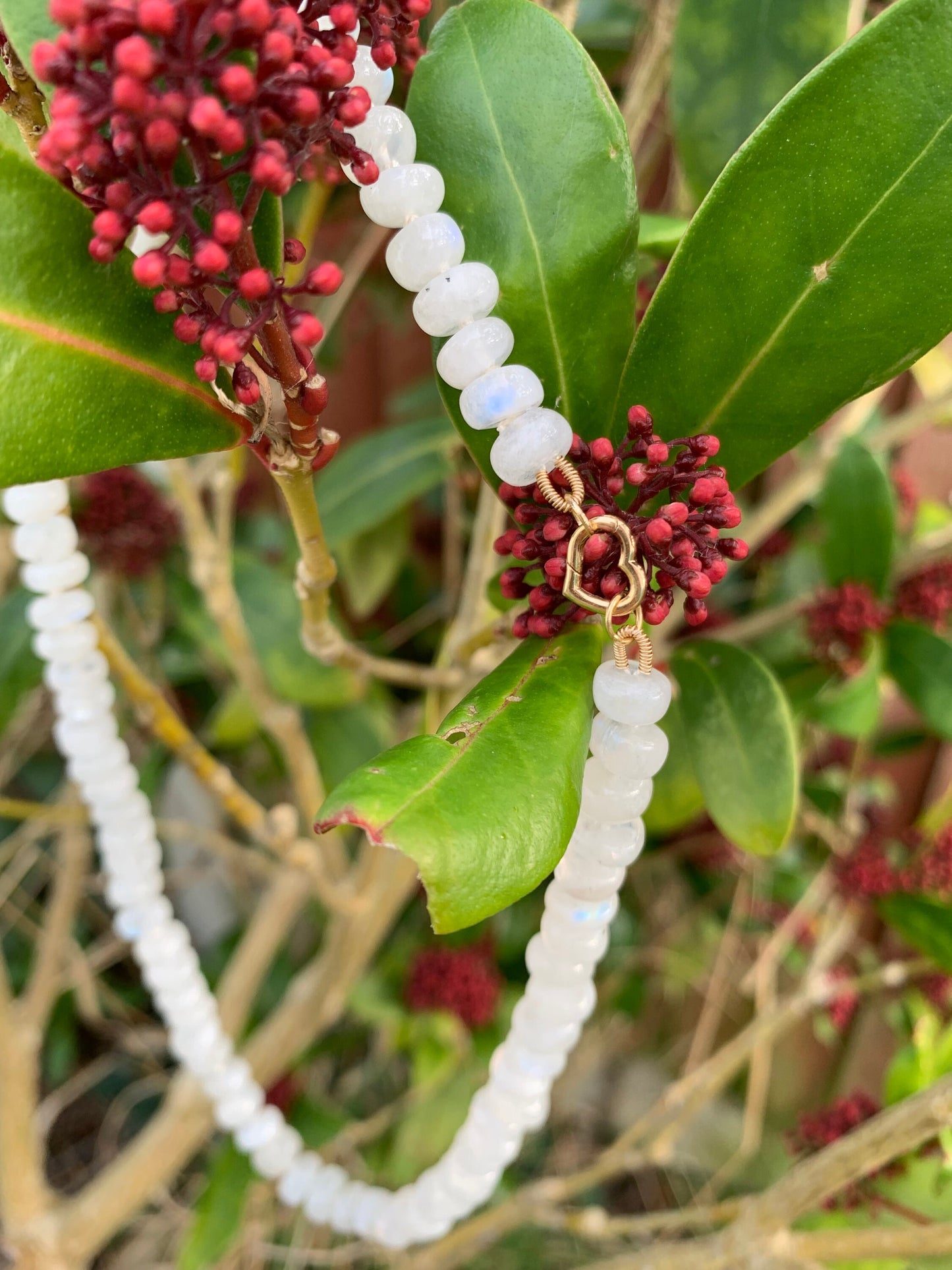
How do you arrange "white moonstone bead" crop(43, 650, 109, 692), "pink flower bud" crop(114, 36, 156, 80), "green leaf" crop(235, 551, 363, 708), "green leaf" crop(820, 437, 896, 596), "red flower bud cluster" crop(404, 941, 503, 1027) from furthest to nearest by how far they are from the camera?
1. "red flower bud cluster" crop(404, 941, 503, 1027)
2. "green leaf" crop(235, 551, 363, 708)
3. "green leaf" crop(820, 437, 896, 596)
4. "white moonstone bead" crop(43, 650, 109, 692)
5. "pink flower bud" crop(114, 36, 156, 80)

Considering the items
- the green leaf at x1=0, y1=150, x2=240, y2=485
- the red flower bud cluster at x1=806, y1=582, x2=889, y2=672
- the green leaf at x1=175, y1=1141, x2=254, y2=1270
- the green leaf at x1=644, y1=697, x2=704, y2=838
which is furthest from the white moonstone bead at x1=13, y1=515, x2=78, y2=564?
the green leaf at x1=175, y1=1141, x2=254, y2=1270

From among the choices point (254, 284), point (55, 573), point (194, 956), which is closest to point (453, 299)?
point (254, 284)

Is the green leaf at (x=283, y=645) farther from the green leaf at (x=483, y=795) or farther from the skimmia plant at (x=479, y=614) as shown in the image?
the green leaf at (x=483, y=795)

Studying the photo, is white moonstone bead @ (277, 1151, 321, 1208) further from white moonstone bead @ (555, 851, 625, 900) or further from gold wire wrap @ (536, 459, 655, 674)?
gold wire wrap @ (536, 459, 655, 674)

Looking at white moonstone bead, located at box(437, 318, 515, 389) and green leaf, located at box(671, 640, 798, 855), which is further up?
white moonstone bead, located at box(437, 318, 515, 389)

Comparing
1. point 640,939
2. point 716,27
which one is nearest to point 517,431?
point 716,27

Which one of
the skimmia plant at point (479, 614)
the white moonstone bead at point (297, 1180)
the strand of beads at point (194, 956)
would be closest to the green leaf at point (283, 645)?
the skimmia plant at point (479, 614)

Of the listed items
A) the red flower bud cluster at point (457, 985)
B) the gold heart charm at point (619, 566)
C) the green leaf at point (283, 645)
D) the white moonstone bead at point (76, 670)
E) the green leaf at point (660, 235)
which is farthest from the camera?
the red flower bud cluster at point (457, 985)

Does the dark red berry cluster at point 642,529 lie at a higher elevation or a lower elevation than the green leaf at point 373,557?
higher
